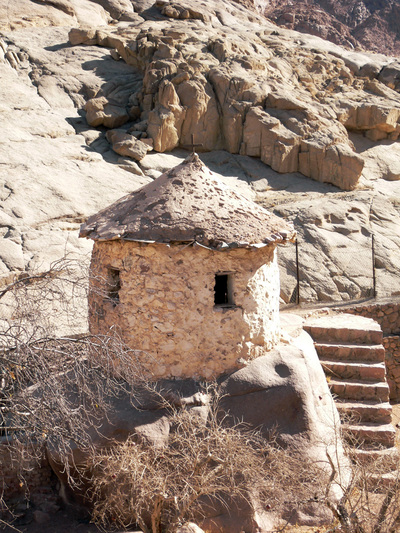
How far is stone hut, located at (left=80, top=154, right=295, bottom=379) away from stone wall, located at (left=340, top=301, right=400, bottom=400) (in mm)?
6181

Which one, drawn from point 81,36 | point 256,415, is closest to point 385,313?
point 256,415

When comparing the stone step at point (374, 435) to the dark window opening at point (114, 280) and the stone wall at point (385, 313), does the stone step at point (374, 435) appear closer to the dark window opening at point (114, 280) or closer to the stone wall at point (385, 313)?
the stone wall at point (385, 313)

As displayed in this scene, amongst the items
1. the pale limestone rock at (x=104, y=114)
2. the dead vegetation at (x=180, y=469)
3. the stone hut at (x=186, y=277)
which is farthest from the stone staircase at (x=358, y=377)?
the pale limestone rock at (x=104, y=114)

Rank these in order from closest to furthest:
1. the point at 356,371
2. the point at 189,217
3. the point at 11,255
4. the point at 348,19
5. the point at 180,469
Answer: the point at 180,469 → the point at 189,217 → the point at 356,371 → the point at 11,255 → the point at 348,19

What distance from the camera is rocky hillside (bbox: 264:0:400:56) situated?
178 ft

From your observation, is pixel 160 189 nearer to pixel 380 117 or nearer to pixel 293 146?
pixel 293 146

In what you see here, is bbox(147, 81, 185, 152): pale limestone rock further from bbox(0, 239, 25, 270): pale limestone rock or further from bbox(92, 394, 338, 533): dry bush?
bbox(92, 394, 338, 533): dry bush

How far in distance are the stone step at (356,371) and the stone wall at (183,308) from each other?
318 cm

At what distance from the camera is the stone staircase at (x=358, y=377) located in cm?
1100

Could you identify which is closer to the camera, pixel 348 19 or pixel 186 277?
pixel 186 277

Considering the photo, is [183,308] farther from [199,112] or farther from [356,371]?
[199,112]

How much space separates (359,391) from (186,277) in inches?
191

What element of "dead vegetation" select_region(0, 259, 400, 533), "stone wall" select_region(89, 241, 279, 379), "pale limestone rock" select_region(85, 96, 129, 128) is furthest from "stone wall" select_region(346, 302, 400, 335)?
"pale limestone rock" select_region(85, 96, 129, 128)

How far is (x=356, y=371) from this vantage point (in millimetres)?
12203
